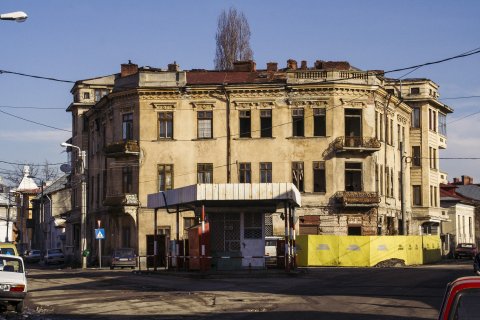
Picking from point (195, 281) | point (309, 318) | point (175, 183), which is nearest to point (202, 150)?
point (175, 183)

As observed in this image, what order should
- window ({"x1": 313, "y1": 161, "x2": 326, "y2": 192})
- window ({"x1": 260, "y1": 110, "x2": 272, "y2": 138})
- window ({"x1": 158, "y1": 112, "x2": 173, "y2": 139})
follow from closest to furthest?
window ({"x1": 313, "y1": 161, "x2": 326, "y2": 192}) → window ({"x1": 260, "y1": 110, "x2": 272, "y2": 138}) → window ({"x1": 158, "y1": 112, "x2": 173, "y2": 139})

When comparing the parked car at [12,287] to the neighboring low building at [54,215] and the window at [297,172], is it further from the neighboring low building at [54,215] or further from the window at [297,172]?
the neighboring low building at [54,215]

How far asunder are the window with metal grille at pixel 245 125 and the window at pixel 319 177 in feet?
18.1

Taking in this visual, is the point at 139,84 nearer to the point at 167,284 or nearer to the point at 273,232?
the point at 273,232

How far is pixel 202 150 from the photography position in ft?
212

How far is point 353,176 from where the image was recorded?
63562 millimetres

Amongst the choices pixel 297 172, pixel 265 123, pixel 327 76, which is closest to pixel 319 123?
pixel 327 76

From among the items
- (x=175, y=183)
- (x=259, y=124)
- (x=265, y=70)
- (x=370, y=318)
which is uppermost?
(x=265, y=70)

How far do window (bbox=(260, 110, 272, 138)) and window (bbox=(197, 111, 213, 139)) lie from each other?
3814 millimetres

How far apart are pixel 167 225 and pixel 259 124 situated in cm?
1006

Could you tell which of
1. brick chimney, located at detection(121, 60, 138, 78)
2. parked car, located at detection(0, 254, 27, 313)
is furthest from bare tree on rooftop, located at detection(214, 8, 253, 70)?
parked car, located at detection(0, 254, 27, 313)

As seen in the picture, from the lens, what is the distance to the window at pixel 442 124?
3533 inches

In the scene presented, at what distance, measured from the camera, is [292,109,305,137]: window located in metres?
63.9

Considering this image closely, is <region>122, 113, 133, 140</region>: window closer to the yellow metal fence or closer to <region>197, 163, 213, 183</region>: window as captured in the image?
<region>197, 163, 213, 183</region>: window
